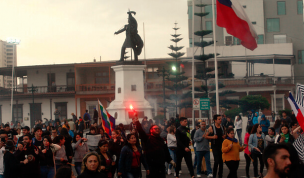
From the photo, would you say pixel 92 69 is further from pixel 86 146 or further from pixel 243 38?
pixel 86 146

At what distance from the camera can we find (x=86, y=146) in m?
10.8

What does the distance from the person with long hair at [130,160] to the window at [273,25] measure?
1862 inches

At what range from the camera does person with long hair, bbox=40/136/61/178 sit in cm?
928

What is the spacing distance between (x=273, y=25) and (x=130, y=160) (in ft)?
157

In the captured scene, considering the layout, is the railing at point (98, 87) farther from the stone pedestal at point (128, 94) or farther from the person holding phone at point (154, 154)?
the person holding phone at point (154, 154)

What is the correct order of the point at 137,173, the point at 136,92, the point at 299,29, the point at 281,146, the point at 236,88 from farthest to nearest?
the point at 299,29
the point at 236,88
the point at 136,92
the point at 137,173
the point at 281,146

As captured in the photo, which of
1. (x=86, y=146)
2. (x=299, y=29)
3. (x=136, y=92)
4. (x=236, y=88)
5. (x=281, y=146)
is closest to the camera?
(x=281, y=146)

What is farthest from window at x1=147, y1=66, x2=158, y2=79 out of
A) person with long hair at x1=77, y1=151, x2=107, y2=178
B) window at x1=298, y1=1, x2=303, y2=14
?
person with long hair at x1=77, y1=151, x2=107, y2=178

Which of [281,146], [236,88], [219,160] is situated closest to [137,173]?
[219,160]

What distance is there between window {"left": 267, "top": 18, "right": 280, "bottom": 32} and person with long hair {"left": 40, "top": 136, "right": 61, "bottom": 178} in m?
47.4

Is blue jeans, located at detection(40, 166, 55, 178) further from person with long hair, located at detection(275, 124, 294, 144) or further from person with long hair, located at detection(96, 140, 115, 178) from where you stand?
person with long hair, located at detection(275, 124, 294, 144)

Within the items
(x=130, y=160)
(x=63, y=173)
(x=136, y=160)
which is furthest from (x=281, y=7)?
(x=63, y=173)

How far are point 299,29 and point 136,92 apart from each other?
32544 mm

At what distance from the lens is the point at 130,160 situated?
28.8ft
